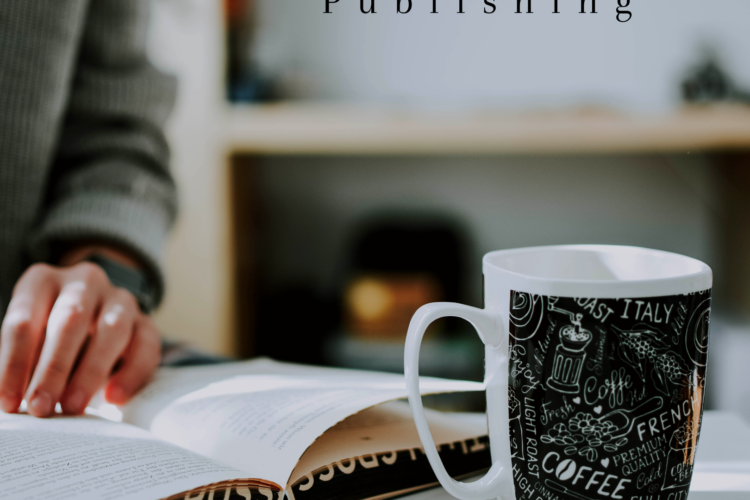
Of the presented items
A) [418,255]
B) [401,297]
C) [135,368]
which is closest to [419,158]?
[418,255]

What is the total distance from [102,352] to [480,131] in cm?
85

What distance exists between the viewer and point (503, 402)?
0.27 meters

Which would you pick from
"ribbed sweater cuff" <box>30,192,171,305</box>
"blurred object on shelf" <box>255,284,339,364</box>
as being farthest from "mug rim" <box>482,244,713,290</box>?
"blurred object on shelf" <box>255,284,339,364</box>

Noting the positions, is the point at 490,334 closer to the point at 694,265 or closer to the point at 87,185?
the point at 694,265

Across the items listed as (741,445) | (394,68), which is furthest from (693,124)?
(741,445)

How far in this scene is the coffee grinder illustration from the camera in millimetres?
241

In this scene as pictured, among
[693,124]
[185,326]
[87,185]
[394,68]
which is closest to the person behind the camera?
[87,185]

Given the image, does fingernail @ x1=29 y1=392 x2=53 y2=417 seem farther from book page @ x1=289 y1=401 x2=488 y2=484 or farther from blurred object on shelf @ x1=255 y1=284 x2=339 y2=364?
blurred object on shelf @ x1=255 y1=284 x2=339 y2=364

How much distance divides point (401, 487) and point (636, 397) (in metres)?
0.12

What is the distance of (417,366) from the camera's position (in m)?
0.26

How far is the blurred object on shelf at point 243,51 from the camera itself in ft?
4.20

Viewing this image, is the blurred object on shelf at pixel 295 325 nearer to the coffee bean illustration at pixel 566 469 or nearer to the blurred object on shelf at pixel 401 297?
the blurred object on shelf at pixel 401 297

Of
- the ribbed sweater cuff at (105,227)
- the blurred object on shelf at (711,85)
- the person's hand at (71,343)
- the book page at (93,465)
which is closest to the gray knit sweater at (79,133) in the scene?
the ribbed sweater cuff at (105,227)

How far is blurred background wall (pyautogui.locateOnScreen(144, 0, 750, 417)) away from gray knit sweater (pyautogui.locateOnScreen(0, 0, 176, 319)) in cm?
51
